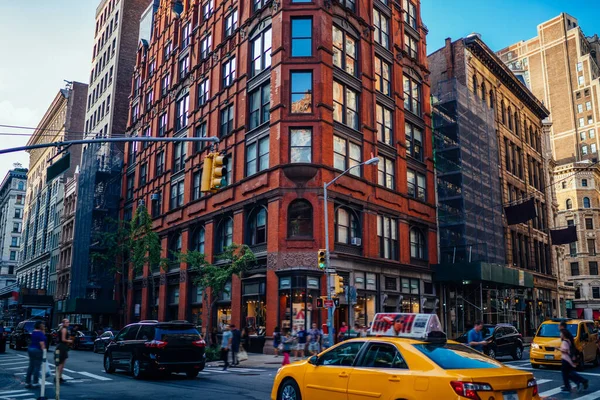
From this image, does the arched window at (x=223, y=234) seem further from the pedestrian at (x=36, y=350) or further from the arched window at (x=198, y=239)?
the pedestrian at (x=36, y=350)

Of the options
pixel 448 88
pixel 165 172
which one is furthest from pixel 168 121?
pixel 448 88

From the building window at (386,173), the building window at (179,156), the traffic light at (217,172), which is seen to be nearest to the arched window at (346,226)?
the building window at (386,173)

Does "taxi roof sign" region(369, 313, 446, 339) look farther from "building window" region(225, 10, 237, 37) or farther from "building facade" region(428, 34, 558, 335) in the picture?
"building window" region(225, 10, 237, 37)

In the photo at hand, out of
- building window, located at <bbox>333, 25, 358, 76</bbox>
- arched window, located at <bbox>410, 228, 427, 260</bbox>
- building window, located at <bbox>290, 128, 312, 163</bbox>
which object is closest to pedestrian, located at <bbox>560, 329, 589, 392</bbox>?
building window, located at <bbox>290, 128, 312, 163</bbox>

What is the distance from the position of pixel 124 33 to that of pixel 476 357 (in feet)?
216

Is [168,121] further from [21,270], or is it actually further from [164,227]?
[21,270]

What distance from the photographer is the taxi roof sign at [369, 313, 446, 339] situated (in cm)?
1258

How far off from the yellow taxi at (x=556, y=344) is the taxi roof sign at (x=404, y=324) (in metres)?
8.54

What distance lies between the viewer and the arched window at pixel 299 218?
98.1 ft

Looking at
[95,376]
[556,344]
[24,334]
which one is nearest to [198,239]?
[24,334]

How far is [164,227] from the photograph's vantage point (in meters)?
43.7

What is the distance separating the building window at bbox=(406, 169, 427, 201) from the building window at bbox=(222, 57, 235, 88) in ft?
46.3

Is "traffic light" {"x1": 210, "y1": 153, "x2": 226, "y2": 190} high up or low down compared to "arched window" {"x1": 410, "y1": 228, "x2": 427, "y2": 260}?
down

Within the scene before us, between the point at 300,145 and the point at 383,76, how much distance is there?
10.6m
